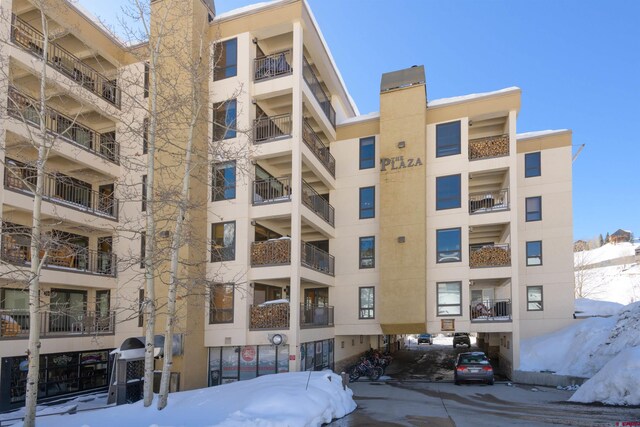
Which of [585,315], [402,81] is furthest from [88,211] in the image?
[585,315]

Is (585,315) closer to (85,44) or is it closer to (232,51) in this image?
(232,51)

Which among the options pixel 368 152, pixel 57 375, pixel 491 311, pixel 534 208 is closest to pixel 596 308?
pixel 534 208

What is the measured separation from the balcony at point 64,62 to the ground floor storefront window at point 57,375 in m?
11.3

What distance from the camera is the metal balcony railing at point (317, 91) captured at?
23.4m

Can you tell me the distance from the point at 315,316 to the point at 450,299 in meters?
6.98

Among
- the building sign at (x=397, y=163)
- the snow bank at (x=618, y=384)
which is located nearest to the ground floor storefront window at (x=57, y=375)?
the building sign at (x=397, y=163)

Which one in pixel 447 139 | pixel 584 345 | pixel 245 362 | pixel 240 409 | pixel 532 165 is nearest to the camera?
pixel 240 409

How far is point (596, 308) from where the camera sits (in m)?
28.5

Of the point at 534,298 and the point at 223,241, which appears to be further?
the point at 534,298

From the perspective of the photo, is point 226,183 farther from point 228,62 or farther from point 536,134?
point 536,134

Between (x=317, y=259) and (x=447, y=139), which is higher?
(x=447, y=139)

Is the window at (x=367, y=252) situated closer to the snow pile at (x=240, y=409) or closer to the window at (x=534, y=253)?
the window at (x=534, y=253)

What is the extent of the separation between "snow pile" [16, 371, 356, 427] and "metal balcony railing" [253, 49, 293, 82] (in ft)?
45.0

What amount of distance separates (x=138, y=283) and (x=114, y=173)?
5.73 meters
